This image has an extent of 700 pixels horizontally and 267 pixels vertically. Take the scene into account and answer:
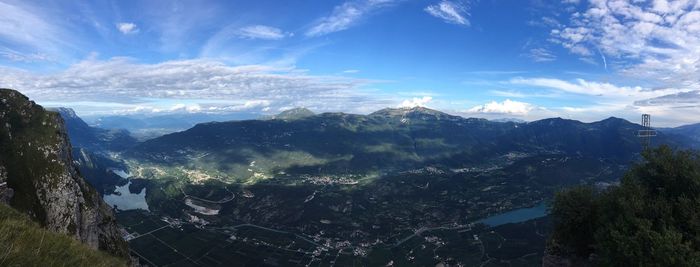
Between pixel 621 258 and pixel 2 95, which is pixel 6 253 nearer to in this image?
pixel 621 258

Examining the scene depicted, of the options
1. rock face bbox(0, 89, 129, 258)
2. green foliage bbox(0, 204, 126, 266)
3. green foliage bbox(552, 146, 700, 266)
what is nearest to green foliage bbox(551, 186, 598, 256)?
green foliage bbox(552, 146, 700, 266)

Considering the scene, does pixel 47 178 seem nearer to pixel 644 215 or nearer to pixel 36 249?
pixel 36 249

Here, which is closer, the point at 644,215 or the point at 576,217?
the point at 644,215

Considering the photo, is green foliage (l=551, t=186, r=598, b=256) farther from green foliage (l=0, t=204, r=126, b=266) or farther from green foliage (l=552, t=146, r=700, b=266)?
green foliage (l=0, t=204, r=126, b=266)

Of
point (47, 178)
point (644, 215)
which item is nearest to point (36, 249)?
point (644, 215)

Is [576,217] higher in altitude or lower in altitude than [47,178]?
higher

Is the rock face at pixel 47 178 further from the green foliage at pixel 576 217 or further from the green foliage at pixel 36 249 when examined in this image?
the green foliage at pixel 576 217
